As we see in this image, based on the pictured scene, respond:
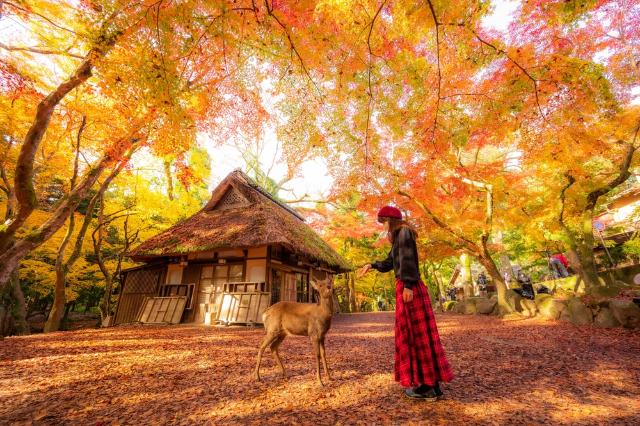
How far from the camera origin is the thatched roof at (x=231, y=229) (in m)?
8.94

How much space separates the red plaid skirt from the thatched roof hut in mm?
6143

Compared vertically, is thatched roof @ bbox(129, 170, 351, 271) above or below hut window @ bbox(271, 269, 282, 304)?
above

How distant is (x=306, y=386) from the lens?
304 cm

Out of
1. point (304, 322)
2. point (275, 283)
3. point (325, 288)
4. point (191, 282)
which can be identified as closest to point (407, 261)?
point (325, 288)

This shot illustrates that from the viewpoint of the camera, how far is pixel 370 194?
31.9 feet

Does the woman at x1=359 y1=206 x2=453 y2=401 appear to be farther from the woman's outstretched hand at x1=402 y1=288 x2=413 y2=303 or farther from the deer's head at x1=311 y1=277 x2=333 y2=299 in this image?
the deer's head at x1=311 y1=277 x2=333 y2=299

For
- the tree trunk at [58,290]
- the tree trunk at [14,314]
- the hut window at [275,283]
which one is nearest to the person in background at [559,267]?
the hut window at [275,283]

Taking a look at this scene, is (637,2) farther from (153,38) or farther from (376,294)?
(376,294)

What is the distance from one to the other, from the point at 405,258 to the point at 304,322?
143 centimetres

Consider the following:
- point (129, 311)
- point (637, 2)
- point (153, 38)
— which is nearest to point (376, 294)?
point (129, 311)

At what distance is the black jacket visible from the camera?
279 centimetres

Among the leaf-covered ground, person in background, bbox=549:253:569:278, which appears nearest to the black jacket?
the leaf-covered ground

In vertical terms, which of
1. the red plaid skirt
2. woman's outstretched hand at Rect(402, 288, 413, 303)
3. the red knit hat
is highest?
the red knit hat

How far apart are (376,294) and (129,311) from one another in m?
20.1
